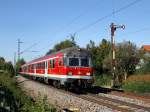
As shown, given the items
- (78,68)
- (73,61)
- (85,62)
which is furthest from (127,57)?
(78,68)

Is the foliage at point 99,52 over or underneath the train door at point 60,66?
over

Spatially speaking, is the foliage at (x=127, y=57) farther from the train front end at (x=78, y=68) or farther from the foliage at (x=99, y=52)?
the train front end at (x=78, y=68)

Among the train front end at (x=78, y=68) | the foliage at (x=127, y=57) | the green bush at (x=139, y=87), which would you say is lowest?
the green bush at (x=139, y=87)

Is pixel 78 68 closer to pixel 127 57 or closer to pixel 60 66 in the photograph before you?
pixel 60 66

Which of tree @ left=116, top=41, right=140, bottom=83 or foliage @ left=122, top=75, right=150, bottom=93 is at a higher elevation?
tree @ left=116, top=41, right=140, bottom=83

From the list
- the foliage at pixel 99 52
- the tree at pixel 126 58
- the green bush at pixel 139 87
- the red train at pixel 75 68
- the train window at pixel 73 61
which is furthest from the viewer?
the foliage at pixel 99 52

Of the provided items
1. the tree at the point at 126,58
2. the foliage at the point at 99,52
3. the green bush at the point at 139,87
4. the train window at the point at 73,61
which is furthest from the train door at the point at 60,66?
the foliage at the point at 99,52

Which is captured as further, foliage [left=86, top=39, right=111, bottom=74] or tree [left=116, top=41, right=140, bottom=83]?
foliage [left=86, top=39, right=111, bottom=74]

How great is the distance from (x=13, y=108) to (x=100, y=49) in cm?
4916

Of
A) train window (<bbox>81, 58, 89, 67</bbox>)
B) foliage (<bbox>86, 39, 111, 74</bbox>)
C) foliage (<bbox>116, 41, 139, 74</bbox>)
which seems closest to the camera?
train window (<bbox>81, 58, 89, 67</bbox>)

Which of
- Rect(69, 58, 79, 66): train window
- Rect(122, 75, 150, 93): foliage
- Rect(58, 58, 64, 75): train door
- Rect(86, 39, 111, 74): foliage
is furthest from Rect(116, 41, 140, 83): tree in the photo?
Rect(69, 58, 79, 66): train window

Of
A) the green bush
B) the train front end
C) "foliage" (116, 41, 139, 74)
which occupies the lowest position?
the green bush

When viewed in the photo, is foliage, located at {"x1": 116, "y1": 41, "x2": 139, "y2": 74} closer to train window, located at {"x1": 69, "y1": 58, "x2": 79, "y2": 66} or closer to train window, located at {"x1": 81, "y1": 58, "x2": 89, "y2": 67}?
train window, located at {"x1": 81, "y1": 58, "x2": 89, "y2": 67}

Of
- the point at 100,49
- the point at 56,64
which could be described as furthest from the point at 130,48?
the point at 56,64
